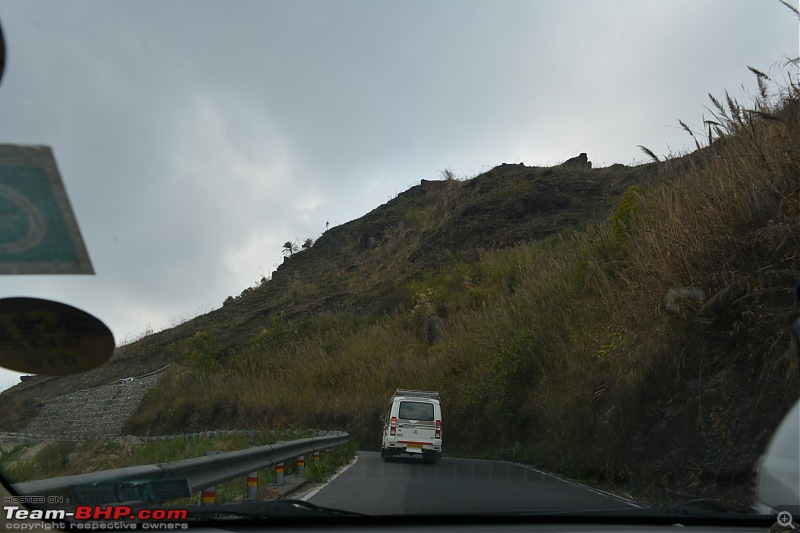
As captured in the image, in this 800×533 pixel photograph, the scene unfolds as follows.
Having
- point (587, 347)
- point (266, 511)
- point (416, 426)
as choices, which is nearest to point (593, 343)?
point (587, 347)

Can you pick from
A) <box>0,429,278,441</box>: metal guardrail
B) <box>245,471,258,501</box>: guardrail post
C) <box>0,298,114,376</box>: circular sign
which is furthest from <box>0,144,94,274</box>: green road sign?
<box>245,471,258,501</box>: guardrail post

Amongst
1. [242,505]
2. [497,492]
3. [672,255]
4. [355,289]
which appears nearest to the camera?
[242,505]

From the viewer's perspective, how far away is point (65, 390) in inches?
251

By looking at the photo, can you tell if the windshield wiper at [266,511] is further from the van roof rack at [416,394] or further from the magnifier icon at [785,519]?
the van roof rack at [416,394]

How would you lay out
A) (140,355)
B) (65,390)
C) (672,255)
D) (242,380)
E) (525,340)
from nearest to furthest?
(65,390)
(140,355)
(672,255)
(242,380)
(525,340)

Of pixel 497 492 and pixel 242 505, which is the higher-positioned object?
pixel 242 505

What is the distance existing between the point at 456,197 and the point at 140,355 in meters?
63.0

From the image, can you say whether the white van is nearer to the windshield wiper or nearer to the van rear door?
the van rear door

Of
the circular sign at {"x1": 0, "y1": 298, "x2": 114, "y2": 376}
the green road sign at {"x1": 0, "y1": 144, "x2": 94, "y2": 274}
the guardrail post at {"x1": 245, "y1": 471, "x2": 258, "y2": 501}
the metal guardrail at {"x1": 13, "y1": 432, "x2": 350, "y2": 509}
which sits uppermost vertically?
the green road sign at {"x1": 0, "y1": 144, "x2": 94, "y2": 274}

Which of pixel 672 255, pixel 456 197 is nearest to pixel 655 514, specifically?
pixel 672 255

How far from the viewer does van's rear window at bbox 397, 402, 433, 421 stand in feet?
65.8

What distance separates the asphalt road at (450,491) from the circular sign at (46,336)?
243 centimetres

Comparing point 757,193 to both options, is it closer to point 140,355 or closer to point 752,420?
point 752,420

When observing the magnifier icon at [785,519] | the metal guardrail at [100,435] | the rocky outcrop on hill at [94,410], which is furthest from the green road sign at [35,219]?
the magnifier icon at [785,519]
